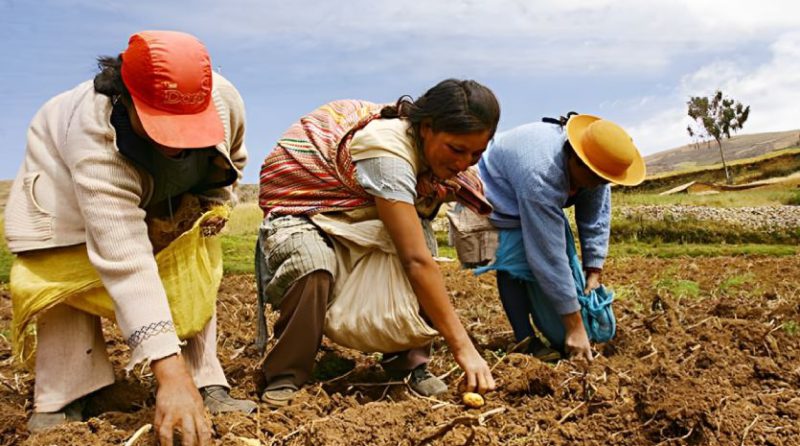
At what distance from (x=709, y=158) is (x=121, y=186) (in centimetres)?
5820

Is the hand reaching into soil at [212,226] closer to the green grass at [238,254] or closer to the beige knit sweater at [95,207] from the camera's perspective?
the beige knit sweater at [95,207]

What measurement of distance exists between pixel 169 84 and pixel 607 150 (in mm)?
1794

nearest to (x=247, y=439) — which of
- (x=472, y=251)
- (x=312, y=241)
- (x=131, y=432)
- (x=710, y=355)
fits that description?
(x=131, y=432)

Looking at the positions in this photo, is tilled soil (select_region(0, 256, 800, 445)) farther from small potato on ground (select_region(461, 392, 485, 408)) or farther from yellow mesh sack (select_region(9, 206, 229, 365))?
yellow mesh sack (select_region(9, 206, 229, 365))

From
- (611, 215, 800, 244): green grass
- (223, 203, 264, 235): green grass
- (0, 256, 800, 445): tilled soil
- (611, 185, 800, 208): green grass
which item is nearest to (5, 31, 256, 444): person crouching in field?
(0, 256, 800, 445): tilled soil

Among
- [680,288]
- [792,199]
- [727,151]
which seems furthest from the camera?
[727,151]

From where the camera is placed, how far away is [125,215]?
7.34ft

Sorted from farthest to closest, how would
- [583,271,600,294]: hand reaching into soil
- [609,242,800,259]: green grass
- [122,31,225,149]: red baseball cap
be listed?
[609,242,800,259]: green grass < [583,271,600,294]: hand reaching into soil < [122,31,225,149]: red baseball cap

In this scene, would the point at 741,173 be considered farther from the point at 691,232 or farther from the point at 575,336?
the point at 575,336

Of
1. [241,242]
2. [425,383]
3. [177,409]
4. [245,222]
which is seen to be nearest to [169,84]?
[177,409]

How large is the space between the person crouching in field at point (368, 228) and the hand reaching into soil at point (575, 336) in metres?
0.70

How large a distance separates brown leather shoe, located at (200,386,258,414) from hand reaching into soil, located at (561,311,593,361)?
1.40 m

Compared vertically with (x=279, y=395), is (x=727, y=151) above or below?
below

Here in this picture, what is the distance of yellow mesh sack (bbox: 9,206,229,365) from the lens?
2424 mm
